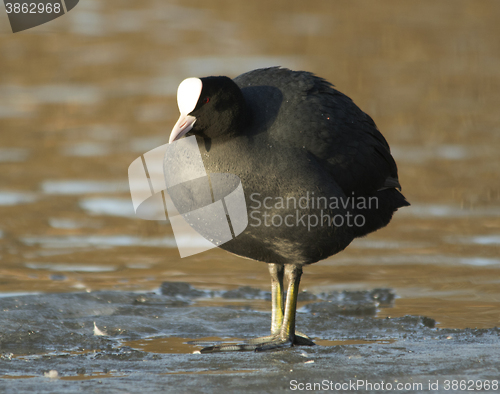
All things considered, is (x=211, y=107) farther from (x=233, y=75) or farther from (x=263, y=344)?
(x=233, y=75)

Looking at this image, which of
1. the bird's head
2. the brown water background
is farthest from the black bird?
the brown water background

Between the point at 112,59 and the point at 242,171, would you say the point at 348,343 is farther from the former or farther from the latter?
the point at 112,59

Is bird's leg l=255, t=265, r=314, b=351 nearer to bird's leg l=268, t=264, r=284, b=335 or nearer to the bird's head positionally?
bird's leg l=268, t=264, r=284, b=335

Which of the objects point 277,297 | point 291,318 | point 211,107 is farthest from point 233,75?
point 211,107

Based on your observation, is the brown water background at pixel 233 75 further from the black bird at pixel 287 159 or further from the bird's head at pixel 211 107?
the bird's head at pixel 211 107

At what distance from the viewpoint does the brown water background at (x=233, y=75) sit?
20.3ft

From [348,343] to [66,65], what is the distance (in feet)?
34.8

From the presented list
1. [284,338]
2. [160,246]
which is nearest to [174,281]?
[160,246]

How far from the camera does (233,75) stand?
474 inches

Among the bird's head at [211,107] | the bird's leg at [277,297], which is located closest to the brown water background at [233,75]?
the bird's leg at [277,297]

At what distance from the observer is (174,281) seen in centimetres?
598

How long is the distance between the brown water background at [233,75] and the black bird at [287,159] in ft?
3.88

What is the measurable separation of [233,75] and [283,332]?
7.99 meters

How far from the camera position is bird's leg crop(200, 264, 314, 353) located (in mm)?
4363
